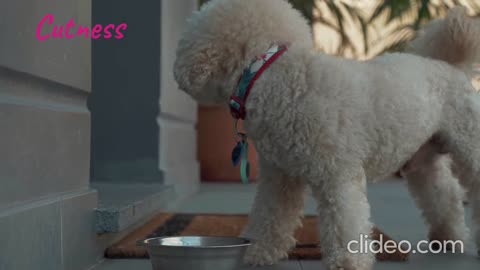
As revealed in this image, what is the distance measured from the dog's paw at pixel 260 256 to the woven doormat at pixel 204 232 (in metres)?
0.15

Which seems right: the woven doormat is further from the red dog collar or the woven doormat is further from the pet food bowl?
the red dog collar

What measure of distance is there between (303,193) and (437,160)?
77cm

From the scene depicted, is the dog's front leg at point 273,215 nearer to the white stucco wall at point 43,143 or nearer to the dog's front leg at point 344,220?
the dog's front leg at point 344,220

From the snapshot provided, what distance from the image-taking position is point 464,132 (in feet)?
8.87

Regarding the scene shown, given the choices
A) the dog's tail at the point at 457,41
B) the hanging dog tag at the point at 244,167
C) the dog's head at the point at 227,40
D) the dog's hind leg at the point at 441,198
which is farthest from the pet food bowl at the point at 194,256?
the dog's tail at the point at 457,41

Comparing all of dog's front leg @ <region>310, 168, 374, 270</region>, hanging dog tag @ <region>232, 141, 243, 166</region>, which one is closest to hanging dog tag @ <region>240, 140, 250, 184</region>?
hanging dog tag @ <region>232, 141, 243, 166</region>

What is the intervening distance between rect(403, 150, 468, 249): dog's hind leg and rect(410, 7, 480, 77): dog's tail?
0.44 metres

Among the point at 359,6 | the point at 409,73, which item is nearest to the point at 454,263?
the point at 409,73

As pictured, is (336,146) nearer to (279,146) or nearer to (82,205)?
(279,146)

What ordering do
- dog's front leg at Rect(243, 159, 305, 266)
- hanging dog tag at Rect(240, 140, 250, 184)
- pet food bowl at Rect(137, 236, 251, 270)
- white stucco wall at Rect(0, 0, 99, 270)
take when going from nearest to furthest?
white stucco wall at Rect(0, 0, 99, 270)
pet food bowl at Rect(137, 236, 251, 270)
hanging dog tag at Rect(240, 140, 250, 184)
dog's front leg at Rect(243, 159, 305, 266)

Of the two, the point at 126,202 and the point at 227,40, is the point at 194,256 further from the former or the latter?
the point at 126,202

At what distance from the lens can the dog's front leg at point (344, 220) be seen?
2197 millimetres

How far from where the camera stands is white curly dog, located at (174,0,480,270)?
2.18 m

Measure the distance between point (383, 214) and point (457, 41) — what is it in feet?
5.88
